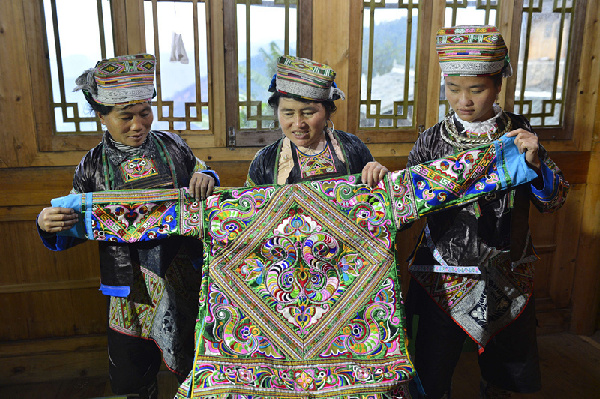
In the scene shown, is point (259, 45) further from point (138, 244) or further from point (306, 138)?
point (138, 244)

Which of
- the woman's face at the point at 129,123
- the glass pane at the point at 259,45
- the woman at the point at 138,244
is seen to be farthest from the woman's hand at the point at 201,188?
the glass pane at the point at 259,45

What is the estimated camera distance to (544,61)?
260 centimetres

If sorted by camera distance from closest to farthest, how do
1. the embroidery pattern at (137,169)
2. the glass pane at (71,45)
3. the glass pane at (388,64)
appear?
the embroidery pattern at (137,169)
the glass pane at (71,45)
the glass pane at (388,64)

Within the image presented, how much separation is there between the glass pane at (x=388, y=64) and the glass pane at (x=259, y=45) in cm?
41

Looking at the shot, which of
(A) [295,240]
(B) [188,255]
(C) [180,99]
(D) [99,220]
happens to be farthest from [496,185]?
(C) [180,99]

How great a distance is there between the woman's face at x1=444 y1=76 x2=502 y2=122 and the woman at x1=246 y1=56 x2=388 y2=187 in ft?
1.19

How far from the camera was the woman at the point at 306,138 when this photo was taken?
5.08 ft

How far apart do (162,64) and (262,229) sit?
1264mm

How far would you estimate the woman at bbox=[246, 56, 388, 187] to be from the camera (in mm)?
1547

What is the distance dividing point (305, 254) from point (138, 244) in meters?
0.61

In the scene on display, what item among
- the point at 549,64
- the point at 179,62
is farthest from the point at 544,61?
the point at 179,62

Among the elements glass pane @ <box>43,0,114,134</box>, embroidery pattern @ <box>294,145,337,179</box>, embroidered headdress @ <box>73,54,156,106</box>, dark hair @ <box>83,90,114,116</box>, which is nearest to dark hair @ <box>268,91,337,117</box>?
embroidery pattern @ <box>294,145,337,179</box>

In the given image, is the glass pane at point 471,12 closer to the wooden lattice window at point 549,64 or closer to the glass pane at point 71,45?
the wooden lattice window at point 549,64

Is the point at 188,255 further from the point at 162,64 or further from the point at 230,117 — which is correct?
the point at 162,64
